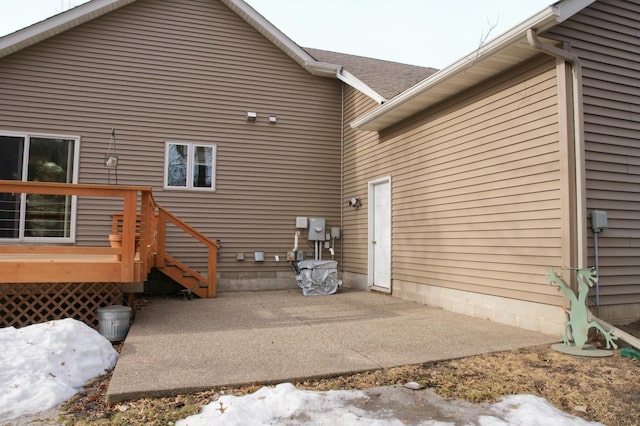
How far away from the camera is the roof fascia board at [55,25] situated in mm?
7605

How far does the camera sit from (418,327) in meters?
5.15

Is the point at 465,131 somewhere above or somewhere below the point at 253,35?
below

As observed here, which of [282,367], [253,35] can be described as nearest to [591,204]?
[282,367]

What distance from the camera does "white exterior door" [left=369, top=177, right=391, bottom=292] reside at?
Answer: 8.05 metres

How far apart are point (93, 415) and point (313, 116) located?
7781 millimetres

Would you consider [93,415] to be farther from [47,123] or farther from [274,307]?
[47,123]

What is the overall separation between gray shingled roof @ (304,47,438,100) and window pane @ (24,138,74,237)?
5.56 metres

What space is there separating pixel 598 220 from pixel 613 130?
1103 millimetres

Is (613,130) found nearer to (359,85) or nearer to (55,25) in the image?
(359,85)

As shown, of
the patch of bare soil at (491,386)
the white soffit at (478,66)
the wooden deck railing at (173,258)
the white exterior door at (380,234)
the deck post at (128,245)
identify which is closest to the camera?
the patch of bare soil at (491,386)

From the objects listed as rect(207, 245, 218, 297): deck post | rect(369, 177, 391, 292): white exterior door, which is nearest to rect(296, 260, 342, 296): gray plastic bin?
rect(369, 177, 391, 292): white exterior door

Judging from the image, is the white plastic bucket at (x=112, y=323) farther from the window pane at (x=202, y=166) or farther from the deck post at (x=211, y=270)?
the window pane at (x=202, y=166)

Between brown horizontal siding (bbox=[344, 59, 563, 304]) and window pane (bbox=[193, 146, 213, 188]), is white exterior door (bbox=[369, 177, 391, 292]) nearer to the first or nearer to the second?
brown horizontal siding (bbox=[344, 59, 563, 304])

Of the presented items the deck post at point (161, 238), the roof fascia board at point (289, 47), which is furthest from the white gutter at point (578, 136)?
the deck post at point (161, 238)
